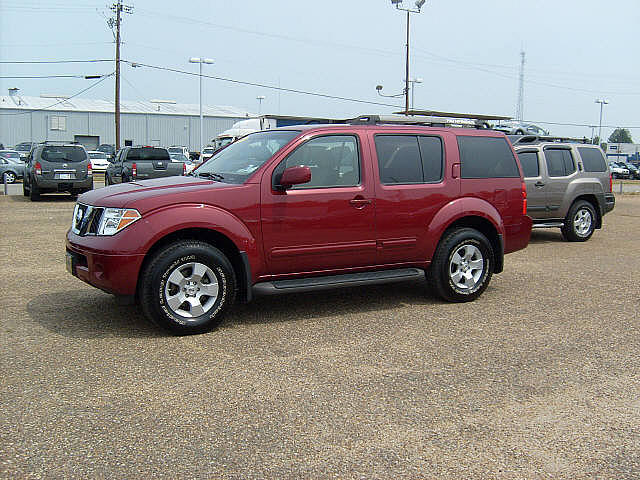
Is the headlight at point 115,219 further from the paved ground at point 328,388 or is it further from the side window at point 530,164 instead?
the side window at point 530,164

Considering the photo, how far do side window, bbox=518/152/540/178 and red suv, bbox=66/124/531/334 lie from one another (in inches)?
191

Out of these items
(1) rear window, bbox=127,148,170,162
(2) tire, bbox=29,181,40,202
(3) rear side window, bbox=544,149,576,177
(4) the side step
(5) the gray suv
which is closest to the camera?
(4) the side step

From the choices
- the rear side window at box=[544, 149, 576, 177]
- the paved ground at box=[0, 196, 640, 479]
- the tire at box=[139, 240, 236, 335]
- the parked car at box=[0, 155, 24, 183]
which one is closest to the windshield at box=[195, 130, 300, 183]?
the tire at box=[139, 240, 236, 335]

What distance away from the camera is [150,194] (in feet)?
18.7

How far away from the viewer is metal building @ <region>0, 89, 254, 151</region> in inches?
2731

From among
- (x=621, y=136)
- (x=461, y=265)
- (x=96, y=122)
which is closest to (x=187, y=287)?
(x=461, y=265)

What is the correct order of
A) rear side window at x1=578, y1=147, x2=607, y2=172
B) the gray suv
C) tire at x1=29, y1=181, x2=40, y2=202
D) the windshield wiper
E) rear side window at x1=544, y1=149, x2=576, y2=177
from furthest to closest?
tire at x1=29, y1=181, x2=40, y2=202 → rear side window at x1=578, y1=147, x2=607, y2=172 → rear side window at x1=544, y1=149, x2=576, y2=177 → the gray suv → the windshield wiper

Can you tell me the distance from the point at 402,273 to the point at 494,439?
311 cm

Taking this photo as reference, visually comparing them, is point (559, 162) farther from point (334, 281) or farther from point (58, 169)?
point (58, 169)

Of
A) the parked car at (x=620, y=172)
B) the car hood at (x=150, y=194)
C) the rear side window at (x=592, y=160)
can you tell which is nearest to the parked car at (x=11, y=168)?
the rear side window at (x=592, y=160)

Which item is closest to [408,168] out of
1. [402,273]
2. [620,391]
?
[402,273]

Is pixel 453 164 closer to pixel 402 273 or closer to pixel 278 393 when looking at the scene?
pixel 402 273

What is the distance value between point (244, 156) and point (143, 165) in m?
15.7

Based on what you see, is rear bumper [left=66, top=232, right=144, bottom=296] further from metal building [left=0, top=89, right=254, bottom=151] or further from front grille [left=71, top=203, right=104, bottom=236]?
metal building [left=0, top=89, right=254, bottom=151]
